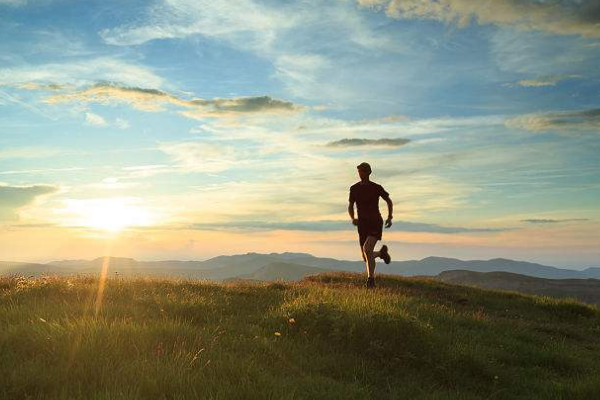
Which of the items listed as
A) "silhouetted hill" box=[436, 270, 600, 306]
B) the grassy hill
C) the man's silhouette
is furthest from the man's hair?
"silhouetted hill" box=[436, 270, 600, 306]

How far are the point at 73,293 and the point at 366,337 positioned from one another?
21.8 ft

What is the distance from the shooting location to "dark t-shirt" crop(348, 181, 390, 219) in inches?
642

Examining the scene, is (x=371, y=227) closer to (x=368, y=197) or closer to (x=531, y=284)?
(x=368, y=197)

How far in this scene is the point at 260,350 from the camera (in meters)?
7.82

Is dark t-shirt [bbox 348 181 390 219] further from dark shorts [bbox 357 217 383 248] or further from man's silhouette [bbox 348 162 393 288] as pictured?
dark shorts [bbox 357 217 383 248]

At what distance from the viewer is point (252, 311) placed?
11.3 m

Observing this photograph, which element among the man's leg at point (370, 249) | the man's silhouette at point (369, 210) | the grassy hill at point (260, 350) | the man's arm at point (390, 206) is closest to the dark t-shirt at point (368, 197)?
the man's silhouette at point (369, 210)

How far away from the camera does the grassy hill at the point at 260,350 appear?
6074mm

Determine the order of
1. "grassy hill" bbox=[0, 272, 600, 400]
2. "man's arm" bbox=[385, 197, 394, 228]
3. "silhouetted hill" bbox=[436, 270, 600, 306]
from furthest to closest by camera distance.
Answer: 1. "silhouetted hill" bbox=[436, 270, 600, 306]
2. "man's arm" bbox=[385, 197, 394, 228]
3. "grassy hill" bbox=[0, 272, 600, 400]

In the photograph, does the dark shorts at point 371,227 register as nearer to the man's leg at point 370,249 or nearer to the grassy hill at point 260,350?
the man's leg at point 370,249

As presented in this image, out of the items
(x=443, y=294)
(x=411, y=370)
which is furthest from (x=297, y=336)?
(x=443, y=294)

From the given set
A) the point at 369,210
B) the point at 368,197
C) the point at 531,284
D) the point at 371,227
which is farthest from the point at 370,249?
the point at 531,284

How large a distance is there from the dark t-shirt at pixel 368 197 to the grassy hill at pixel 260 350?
14.3ft

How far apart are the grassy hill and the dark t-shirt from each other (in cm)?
436
